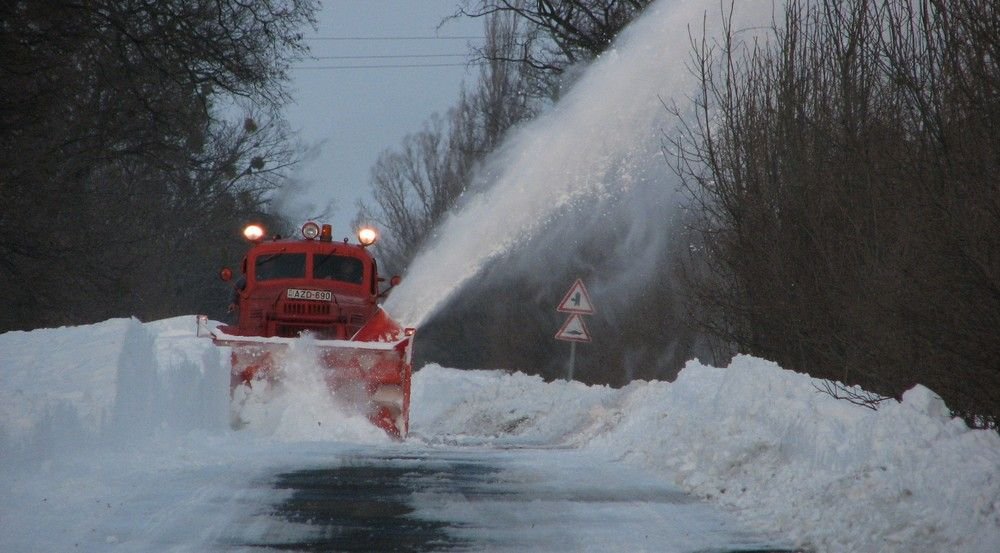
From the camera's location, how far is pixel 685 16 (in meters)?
19.9

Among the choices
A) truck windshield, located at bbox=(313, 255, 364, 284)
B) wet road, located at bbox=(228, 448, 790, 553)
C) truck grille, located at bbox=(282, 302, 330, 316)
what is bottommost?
wet road, located at bbox=(228, 448, 790, 553)

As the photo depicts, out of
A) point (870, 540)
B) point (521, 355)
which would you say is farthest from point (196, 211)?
point (870, 540)

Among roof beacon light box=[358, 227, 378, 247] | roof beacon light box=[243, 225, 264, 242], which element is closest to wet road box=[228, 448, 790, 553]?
roof beacon light box=[358, 227, 378, 247]

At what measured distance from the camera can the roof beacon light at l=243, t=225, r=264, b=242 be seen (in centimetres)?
1672

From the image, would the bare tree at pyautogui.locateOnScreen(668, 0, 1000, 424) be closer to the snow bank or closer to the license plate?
the snow bank

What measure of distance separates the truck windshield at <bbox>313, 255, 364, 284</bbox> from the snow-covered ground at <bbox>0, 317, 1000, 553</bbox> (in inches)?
74.1

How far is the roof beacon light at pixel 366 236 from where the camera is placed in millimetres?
16922

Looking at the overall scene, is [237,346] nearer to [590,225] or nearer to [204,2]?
[204,2]

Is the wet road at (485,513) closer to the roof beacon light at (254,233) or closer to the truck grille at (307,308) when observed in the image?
the truck grille at (307,308)

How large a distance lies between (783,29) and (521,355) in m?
18.9

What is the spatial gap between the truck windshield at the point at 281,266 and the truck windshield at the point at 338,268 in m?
0.19

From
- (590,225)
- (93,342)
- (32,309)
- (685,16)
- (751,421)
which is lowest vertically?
(751,421)

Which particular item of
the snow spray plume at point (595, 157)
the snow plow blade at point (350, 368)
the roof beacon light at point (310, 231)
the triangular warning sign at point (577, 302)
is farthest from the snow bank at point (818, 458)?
the triangular warning sign at point (577, 302)

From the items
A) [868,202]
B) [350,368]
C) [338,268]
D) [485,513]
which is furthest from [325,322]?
[485,513]
